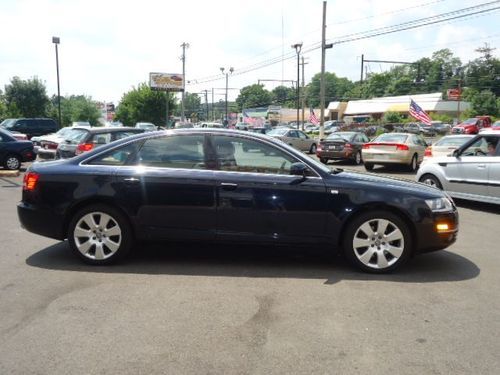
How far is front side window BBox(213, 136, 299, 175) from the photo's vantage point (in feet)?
18.0

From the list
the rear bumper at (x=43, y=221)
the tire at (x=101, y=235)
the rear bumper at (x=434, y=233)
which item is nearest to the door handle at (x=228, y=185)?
the tire at (x=101, y=235)

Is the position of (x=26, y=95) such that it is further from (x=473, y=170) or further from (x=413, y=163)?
(x=473, y=170)

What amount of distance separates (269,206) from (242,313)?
1.47 meters

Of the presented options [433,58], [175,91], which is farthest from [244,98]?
[175,91]

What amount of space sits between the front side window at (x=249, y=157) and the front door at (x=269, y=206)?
42 mm

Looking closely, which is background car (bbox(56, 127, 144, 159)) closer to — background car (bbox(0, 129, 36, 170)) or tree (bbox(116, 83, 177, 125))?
background car (bbox(0, 129, 36, 170))

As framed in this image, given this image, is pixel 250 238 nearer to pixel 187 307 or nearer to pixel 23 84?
pixel 187 307

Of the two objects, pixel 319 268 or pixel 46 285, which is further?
pixel 319 268

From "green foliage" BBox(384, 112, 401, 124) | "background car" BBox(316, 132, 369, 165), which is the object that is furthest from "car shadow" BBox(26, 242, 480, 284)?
"green foliage" BBox(384, 112, 401, 124)

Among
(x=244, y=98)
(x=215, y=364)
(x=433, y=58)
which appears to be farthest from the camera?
(x=244, y=98)

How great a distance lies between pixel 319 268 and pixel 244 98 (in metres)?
150

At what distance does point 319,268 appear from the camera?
5570 mm

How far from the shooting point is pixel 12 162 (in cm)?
1596

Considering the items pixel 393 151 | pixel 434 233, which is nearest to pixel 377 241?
pixel 434 233
